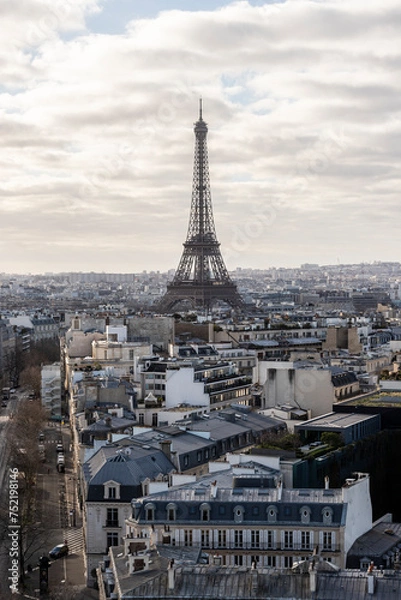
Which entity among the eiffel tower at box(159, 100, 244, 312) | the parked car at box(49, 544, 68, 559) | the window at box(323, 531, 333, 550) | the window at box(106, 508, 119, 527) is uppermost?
the eiffel tower at box(159, 100, 244, 312)

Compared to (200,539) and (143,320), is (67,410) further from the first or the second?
(200,539)

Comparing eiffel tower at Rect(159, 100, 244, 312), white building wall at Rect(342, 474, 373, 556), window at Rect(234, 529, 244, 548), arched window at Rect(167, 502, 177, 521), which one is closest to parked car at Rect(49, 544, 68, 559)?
arched window at Rect(167, 502, 177, 521)

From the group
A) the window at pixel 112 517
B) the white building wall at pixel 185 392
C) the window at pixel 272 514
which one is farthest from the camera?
the white building wall at pixel 185 392

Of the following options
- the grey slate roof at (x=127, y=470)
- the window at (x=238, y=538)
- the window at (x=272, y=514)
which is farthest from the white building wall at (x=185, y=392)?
the window at (x=272, y=514)

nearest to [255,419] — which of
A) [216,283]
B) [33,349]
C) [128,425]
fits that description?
[128,425]

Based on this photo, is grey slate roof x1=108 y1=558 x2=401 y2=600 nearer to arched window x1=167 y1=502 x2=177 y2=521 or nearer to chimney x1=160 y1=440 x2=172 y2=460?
arched window x1=167 y1=502 x2=177 y2=521

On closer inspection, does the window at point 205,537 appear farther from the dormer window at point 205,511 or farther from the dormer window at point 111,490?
the dormer window at point 111,490
